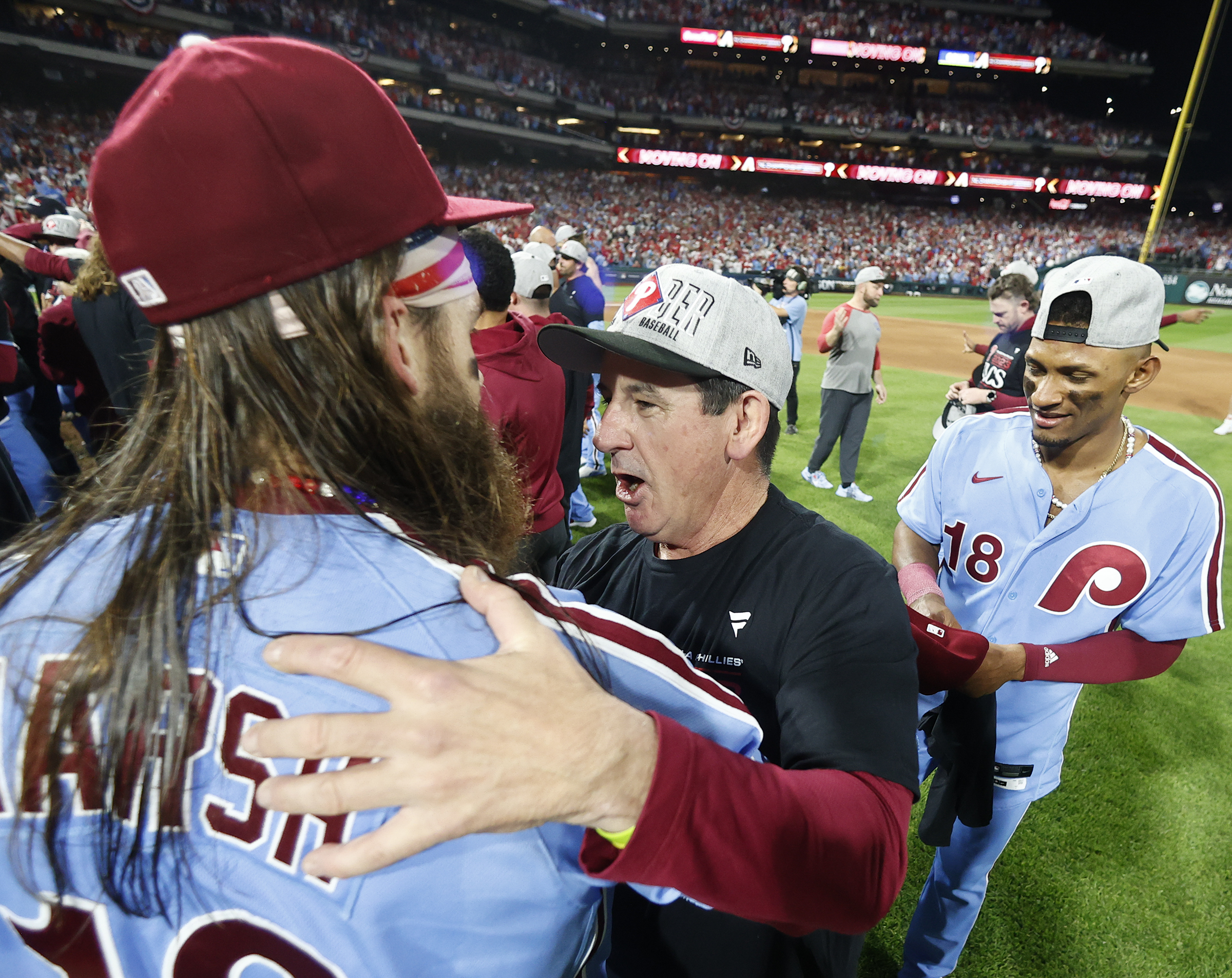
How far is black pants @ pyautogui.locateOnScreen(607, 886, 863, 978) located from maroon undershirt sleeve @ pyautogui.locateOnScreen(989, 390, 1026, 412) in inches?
90.5

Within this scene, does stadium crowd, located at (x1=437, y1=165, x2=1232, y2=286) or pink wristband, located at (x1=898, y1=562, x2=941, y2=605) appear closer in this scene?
pink wristband, located at (x1=898, y1=562, x2=941, y2=605)

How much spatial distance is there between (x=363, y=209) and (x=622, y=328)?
37.0 inches

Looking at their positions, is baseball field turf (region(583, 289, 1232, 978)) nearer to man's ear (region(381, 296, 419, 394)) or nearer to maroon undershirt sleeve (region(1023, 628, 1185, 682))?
man's ear (region(381, 296, 419, 394))

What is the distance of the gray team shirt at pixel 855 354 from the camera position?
7.60 metres

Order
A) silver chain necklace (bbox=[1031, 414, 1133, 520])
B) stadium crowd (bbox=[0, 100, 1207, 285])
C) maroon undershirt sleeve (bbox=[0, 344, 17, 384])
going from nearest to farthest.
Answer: silver chain necklace (bbox=[1031, 414, 1133, 520])
maroon undershirt sleeve (bbox=[0, 344, 17, 384])
stadium crowd (bbox=[0, 100, 1207, 285])

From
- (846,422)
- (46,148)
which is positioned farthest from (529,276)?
(46,148)

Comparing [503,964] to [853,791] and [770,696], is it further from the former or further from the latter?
[770,696]

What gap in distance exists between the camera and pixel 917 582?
8.32ft

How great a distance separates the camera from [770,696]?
1507 mm

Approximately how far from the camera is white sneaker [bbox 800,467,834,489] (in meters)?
8.23

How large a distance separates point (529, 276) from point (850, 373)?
13.7 feet

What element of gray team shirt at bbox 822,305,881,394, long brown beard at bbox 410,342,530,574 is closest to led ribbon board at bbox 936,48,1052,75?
gray team shirt at bbox 822,305,881,394

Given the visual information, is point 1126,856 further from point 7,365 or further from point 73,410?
point 73,410

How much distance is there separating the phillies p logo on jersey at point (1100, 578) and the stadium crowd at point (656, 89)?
38608mm
